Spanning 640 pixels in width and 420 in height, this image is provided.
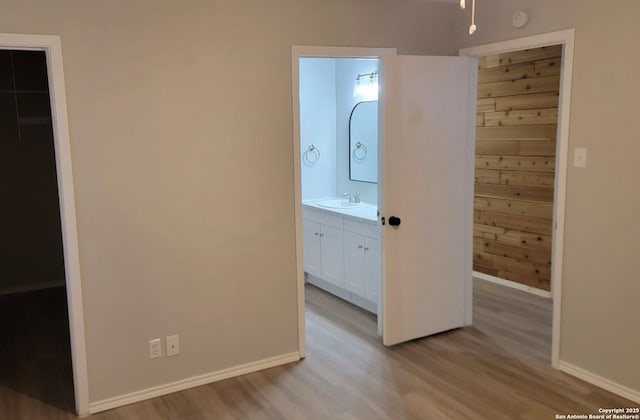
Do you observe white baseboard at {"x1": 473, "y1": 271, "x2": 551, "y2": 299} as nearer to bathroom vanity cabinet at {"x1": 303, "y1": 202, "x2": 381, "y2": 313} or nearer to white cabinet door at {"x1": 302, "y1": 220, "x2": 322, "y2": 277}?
bathroom vanity cabinet at {"x1": 303, "y1": 202, "x2": 381, "y2": 313}

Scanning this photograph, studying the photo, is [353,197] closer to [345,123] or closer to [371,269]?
[345,123]

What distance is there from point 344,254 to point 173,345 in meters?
1.84

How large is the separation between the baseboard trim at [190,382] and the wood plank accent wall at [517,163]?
8.49 ft

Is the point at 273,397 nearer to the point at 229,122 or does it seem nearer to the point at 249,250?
the point at 249,250

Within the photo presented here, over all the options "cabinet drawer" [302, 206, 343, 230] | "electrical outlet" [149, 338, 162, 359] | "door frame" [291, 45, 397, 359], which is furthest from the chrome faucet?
"electrical outlet" [149, 338, 162, 359]

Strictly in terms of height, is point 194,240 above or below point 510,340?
above

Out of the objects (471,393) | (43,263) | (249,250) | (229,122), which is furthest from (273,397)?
(43,263)

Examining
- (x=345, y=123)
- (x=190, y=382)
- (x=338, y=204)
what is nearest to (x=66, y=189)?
(x=190, y=382)

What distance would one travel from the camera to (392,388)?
3297 millimetres

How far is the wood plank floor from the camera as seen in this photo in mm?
3047

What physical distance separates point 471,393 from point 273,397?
46.2 inches

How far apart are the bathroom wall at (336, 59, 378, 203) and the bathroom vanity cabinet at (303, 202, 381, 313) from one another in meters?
0.52

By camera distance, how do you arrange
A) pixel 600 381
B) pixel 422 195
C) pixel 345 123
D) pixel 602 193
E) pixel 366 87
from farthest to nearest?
pixel 345 123
pixel 366 87
pixel 422 195
pixel 600 381
pixel 602 193

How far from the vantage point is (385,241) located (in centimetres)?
379
